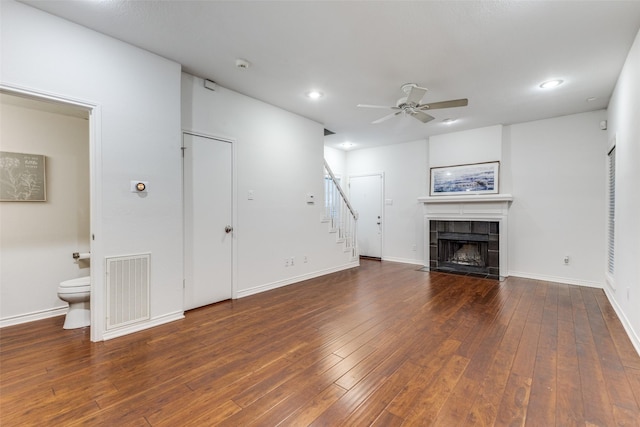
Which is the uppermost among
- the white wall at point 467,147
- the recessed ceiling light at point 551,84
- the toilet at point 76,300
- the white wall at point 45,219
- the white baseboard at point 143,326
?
the recessed ceiling light at point 551,84

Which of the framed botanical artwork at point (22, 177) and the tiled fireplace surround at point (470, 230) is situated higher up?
the framed botanical artwork at point (22, 177)

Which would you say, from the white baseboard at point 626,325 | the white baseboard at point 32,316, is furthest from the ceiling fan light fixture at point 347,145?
the white baseboard at point 32,316

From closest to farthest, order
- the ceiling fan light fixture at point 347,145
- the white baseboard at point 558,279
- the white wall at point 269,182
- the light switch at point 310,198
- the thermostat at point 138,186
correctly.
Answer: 1. the thermostat at point 138,186
2. the white wall at point 269,182
3. the white baseboard at point 558,279
4. the light switch at point 310,198
5. the ceiling fan light fixture at point 347,145

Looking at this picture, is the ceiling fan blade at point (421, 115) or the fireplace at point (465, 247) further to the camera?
the fireplace at point (465, 247)

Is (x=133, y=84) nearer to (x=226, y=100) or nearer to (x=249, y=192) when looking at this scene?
(x=226, y=100)

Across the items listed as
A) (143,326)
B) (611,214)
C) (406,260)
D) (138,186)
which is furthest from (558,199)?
(143,326)

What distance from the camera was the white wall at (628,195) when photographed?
2.55 meters

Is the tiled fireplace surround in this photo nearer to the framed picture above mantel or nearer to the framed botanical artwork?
the framed picture above mantel

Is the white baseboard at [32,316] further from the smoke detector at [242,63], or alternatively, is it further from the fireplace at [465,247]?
the fireplace at [465,247]

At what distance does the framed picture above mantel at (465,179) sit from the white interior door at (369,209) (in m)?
1.37

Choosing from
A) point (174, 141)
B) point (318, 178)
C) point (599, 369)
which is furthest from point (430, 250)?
point (174, 141)

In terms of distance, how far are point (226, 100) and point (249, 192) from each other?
1.25m

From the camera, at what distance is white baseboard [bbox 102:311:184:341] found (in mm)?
2675

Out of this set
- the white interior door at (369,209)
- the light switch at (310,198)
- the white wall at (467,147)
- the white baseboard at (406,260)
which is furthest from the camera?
the white interior door at (369,209)
